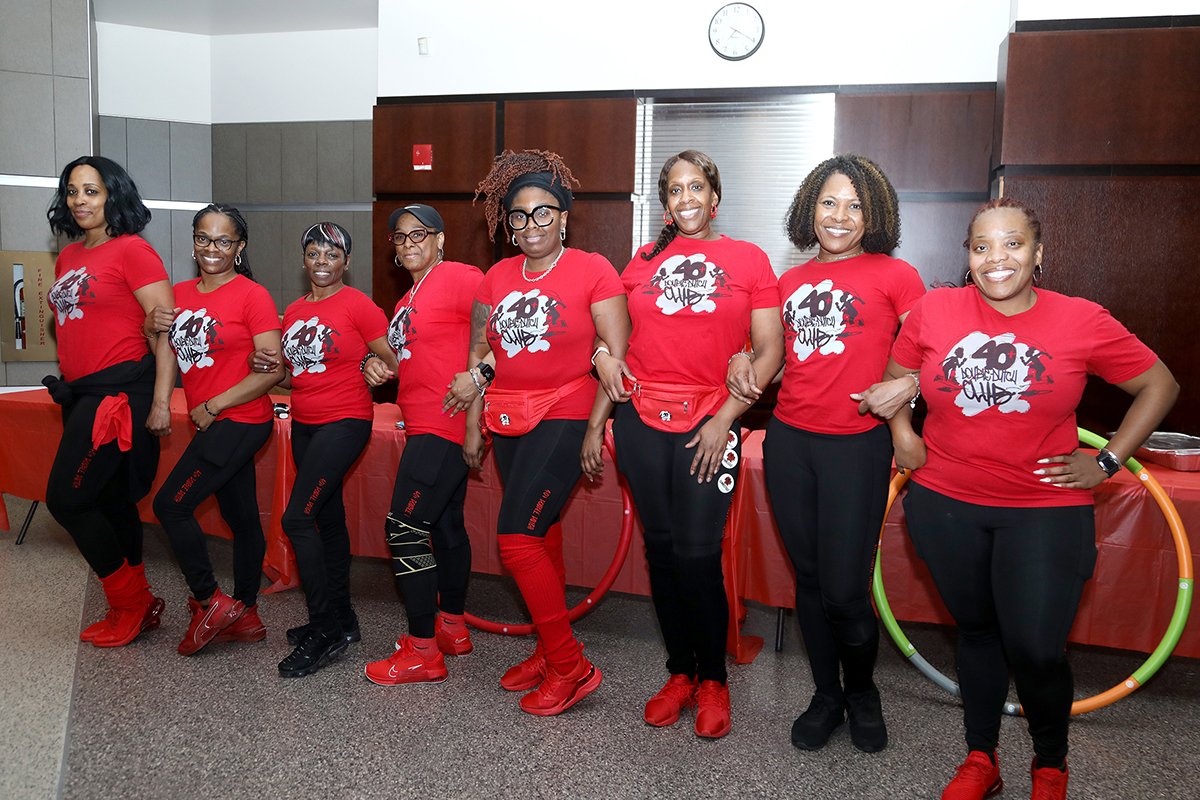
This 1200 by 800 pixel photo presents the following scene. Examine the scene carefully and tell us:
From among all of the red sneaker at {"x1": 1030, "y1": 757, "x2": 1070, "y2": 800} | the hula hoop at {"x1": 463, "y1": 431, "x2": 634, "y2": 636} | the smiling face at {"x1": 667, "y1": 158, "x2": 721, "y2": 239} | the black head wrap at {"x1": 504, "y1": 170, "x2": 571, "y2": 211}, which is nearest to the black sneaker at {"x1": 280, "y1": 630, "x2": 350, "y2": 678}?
the hula hoop at {"x1": 463, "y1": 431, "x2": 634, "y2": 636}

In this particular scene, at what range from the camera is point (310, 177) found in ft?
19.7

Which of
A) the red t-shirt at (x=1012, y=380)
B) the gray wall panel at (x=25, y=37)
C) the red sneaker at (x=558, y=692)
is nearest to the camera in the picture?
the red t-shirt at (x=1012, y=380)

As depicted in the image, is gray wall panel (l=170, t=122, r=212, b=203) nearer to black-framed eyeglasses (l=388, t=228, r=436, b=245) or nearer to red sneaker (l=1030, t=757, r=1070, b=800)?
black-framed eyeglasses (l=388, t=228, r=436, b=245)

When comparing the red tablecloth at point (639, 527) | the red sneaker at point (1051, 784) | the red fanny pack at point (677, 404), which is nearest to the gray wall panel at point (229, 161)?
the red tablecloth at point (639, 527)

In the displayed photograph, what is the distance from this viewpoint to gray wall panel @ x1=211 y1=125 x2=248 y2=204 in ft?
20.0

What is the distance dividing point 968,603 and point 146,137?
6512 millimetres

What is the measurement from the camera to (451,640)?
290 cm

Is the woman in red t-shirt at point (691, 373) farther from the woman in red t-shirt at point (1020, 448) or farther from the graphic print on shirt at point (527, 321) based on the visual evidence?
the woman in red t-shirt at point (1020, 448)

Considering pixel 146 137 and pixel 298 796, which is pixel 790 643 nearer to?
pixel 298 796

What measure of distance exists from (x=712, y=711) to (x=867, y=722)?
1.50 feet

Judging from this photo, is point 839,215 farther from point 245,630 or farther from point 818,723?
point 245,630

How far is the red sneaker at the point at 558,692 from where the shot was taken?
2.50 meters

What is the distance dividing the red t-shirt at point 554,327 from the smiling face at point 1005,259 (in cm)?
98

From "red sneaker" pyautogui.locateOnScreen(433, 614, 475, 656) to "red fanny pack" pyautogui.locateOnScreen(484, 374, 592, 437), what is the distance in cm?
93
